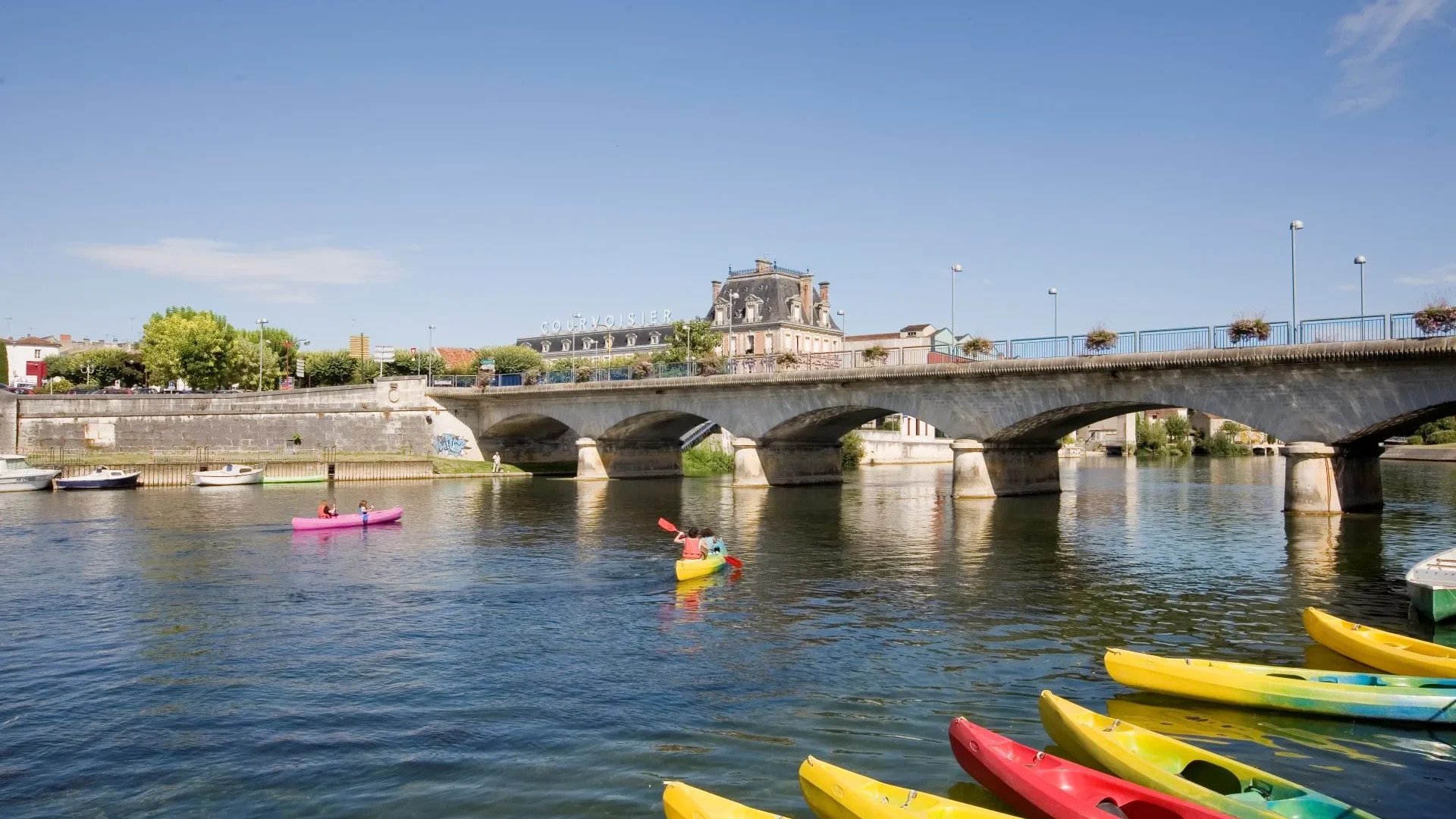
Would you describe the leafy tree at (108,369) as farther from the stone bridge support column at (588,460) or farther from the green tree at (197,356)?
the stone bridge support column at (588,460)

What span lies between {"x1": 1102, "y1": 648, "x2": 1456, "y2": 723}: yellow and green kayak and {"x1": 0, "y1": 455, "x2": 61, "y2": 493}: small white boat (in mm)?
57851

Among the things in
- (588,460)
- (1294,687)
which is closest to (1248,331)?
(1294,687)

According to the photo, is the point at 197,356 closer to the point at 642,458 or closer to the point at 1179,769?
the point at 642,458

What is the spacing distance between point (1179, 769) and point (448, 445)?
66552mm

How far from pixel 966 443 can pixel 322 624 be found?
32902 millimetres

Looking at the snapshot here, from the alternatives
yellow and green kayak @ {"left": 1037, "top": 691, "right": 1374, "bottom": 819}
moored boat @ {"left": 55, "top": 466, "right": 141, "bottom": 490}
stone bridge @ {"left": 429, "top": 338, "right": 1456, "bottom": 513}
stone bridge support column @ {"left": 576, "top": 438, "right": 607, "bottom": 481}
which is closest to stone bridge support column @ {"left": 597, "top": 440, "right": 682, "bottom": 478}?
stone bridge @ {"left": 429, "top": 338, "right": 1456, "bottom": 513}

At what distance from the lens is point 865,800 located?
34.1 feet

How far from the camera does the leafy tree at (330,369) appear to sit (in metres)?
104

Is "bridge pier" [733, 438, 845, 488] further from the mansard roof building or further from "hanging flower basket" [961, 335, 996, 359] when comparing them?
the mansard roof building

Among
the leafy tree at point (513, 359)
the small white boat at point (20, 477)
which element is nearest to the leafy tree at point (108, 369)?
the leafy tree at point (513, 359)

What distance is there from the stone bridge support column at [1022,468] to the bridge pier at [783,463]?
45.4 ft

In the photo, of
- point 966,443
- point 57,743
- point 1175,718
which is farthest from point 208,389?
point 1175,718

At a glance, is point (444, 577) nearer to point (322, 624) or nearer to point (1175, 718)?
point (322, 624)

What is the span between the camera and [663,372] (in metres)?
67.4
